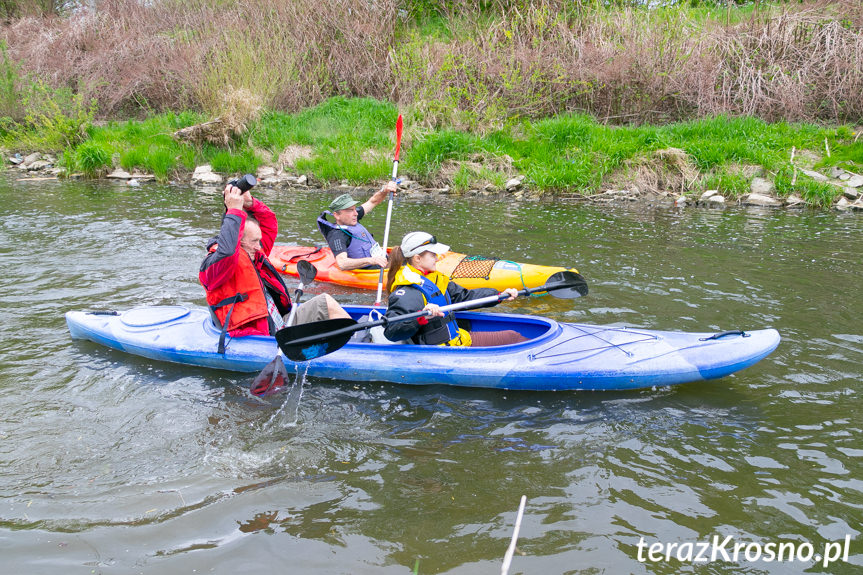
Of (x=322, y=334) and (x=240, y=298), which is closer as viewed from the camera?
(x=322, y=334)

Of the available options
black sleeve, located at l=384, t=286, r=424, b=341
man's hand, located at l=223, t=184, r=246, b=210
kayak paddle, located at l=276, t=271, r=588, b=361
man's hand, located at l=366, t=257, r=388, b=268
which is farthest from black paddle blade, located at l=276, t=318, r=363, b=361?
man's hand, located at l=366, t=257, r=388, b=268

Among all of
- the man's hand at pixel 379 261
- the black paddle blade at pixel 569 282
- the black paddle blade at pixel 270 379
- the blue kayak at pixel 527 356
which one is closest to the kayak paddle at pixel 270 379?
the black paddle blade at pixel 270 379

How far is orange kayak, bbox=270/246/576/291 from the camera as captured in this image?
634 centimetres

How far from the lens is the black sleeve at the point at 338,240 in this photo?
6641 mm

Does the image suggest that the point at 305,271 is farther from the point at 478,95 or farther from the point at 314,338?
the point at 478,95

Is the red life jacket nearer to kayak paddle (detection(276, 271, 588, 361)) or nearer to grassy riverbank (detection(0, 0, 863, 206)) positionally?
kayak paddle (detection(276, 271, 588, 361))

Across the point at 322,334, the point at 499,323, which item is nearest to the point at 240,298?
the point at 322,334

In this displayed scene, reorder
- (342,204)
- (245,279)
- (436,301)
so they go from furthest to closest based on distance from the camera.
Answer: (342,204), (245,279), (436,301)

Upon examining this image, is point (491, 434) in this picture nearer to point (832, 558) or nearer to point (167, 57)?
point (832, 558)

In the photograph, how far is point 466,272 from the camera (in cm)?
650

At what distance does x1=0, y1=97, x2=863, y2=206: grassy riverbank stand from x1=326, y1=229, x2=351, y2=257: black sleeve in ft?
16.6

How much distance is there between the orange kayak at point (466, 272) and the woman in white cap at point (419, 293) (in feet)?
5.69

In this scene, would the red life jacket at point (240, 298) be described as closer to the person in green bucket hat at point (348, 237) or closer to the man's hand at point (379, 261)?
the man's hand at point (379, 261)

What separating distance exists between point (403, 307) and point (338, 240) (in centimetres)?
252
